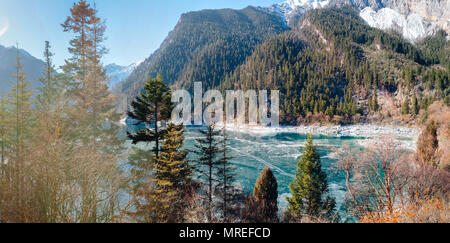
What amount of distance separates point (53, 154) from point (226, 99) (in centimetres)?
7662

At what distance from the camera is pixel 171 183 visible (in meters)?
8.88

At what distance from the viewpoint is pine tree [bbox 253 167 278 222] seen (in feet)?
33.7

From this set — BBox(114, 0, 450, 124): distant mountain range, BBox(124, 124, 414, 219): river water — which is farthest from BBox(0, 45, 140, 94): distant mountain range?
BBox(114, 0, 450, 124): distant mountain range

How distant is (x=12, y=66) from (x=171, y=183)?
26.5ft

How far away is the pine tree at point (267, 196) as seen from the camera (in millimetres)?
10263

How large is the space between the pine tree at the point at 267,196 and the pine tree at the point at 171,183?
3794mm

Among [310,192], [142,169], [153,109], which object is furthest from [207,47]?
[310,192]

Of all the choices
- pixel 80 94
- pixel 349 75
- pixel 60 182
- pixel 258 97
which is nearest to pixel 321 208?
pixel 60 182

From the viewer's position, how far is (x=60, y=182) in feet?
9.67

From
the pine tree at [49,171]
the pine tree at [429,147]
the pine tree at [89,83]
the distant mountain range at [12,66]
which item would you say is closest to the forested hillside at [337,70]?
the pine tree at [429,147]
